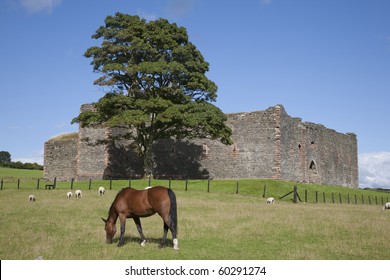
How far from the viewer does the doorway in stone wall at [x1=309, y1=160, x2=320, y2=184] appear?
1912 inches

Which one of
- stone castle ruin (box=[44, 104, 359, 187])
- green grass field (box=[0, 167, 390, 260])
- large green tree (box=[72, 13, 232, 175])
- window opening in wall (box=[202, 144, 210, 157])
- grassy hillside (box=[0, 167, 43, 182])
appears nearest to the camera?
green grass field (box=[0, 167, 390, 260])

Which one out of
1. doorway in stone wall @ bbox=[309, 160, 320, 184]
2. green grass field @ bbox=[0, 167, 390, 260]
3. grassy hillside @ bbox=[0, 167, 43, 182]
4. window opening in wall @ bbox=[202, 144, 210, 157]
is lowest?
green grass field @ bbox=[0, 167, 390, 260]

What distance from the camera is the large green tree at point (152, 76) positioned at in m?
36.7

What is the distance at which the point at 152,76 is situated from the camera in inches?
1491

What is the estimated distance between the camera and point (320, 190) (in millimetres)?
39688

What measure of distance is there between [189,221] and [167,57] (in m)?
24.1

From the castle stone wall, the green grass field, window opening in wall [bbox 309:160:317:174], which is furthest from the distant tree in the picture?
the green grass field

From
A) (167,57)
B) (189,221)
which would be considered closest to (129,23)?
(167,57)

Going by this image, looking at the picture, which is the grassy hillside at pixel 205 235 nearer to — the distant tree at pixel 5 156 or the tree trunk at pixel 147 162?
the tree trunk at pixel 147 162

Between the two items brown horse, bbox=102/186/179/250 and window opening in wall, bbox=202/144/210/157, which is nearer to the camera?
brown horse, bbox=102/186/179/250

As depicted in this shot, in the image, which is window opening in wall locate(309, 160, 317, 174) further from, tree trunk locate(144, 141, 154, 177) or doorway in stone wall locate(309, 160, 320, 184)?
tree trunk locate(144, 141, 154, 177)

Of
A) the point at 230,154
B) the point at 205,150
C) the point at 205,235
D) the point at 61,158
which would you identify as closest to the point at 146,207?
the point at 205,235

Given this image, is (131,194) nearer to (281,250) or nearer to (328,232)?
(281,250)

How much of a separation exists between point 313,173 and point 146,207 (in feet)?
130
